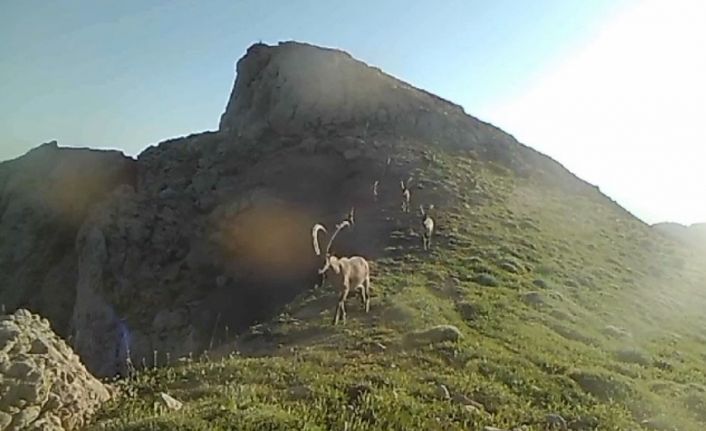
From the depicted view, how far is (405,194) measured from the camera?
4678cm

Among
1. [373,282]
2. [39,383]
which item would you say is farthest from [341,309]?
[39,383]

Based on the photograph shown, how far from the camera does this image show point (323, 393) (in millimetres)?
13586

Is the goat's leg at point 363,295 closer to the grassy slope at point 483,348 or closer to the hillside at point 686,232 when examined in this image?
the grassy slope at point 483,348

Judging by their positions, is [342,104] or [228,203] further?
[342,104]

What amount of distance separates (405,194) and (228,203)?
1501 cm

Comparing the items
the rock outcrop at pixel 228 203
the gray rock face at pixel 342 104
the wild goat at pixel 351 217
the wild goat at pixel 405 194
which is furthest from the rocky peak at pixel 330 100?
the wild goat at pixel 351 217

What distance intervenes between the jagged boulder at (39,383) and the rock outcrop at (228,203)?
24.1m

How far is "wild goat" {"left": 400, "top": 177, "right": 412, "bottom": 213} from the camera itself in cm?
4612

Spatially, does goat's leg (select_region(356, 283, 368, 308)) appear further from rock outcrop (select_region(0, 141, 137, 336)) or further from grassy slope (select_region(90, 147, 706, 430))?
rock outcrop (select_region(0, 141, 137, 336))

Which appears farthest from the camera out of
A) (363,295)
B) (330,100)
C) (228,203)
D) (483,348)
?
(330,100)

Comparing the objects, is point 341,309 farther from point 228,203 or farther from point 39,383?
point 228,203

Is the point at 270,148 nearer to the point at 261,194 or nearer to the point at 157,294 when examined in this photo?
the point at 261,194

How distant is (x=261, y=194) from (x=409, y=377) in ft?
122

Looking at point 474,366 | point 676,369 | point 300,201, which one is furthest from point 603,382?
point 300,201
